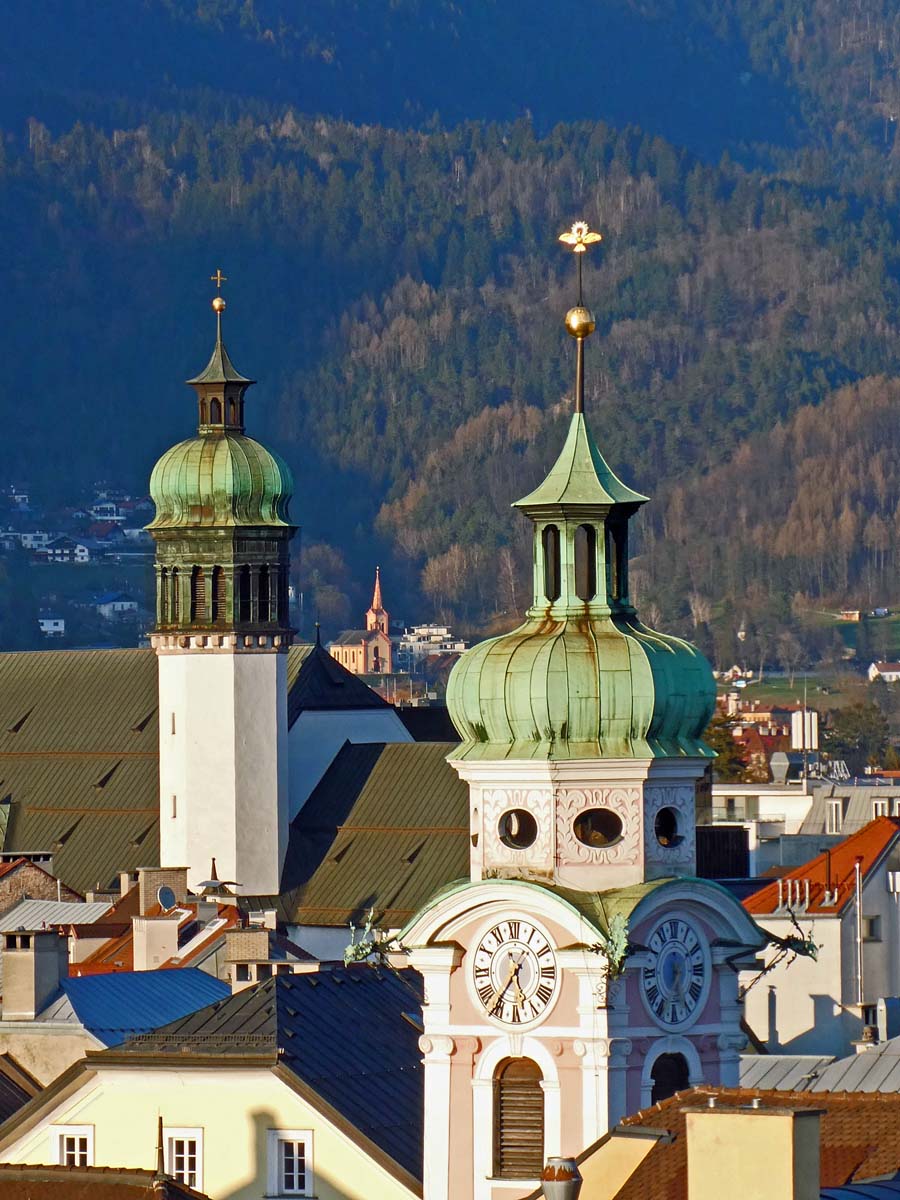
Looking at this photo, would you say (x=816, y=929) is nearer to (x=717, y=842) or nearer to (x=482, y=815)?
(x=717, y=842)

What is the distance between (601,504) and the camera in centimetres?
3397

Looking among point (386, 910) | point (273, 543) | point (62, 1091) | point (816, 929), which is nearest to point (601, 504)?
point (62, 1091)

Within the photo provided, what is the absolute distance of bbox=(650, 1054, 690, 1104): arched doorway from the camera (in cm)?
3256

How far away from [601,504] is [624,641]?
1.13 metres

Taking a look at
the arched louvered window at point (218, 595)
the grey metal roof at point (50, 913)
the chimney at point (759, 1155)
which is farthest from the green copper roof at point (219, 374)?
the chimney at point (759, 1155)

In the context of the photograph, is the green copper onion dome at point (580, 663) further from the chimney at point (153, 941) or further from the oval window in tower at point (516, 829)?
the chimney at point (153, 941)

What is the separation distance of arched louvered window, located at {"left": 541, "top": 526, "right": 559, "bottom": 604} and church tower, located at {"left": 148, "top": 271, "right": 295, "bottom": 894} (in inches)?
2291

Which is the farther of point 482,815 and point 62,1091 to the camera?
point 62,1091

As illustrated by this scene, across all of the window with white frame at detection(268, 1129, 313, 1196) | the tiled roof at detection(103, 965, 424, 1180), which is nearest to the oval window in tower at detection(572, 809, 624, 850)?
the tiled roof at detection(103, 965, 424, 1180)

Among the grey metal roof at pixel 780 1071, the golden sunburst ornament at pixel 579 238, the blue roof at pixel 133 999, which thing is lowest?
the grey metal roof at pixel 780 1071

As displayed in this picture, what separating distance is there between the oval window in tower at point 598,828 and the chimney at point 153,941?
24.2 meters

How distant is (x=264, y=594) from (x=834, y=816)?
29.1 metres

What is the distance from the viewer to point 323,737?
96500 millimetres

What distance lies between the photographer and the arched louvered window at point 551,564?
3394 cm
